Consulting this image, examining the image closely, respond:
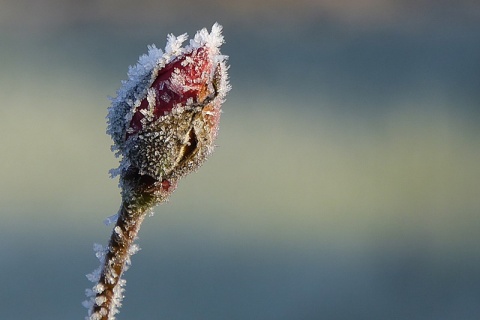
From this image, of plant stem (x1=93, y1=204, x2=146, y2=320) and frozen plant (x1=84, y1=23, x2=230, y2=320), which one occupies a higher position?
frozen plant (x1=84, y1=23, x2=230, y2=320)

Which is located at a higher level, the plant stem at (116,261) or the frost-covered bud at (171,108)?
the frost-covered bud at (171,108)

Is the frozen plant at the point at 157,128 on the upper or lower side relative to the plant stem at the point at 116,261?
upper
